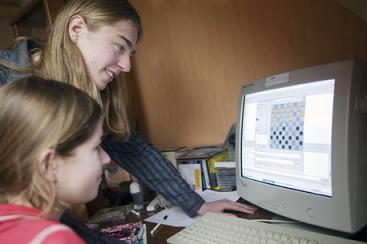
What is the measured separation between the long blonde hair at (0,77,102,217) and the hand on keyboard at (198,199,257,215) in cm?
56

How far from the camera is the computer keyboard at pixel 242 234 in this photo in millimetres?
660

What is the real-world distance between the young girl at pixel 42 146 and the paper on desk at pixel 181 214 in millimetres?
481

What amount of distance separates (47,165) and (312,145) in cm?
59

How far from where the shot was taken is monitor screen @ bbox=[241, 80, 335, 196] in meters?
0.69

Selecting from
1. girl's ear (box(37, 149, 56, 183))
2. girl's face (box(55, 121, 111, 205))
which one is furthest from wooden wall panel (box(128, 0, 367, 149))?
girl's ear (box(37, 149, 56, 183))

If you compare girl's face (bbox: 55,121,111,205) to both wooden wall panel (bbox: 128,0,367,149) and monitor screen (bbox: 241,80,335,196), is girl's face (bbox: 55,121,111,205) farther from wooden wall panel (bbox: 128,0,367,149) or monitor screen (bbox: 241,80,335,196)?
wooden wall panel (bbox: 128,0,367,149)

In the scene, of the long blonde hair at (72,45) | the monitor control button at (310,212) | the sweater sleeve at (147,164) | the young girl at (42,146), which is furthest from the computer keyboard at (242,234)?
the long blonde hair at (72,45)

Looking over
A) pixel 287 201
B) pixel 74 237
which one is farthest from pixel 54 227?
pixel 287 201

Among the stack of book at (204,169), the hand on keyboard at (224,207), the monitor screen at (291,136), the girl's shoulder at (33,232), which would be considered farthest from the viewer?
the stack of book at (204,169)

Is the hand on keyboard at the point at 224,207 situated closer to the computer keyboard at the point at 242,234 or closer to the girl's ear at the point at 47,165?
the computer keyboard at the point at 242,234

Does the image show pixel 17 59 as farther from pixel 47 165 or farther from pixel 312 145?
pixel 312 145

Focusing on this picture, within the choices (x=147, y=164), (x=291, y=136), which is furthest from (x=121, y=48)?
(x=291, y=136)

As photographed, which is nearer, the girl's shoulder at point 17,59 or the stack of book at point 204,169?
the girl's shoulder at point 17,59

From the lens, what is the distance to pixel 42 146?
56cm
